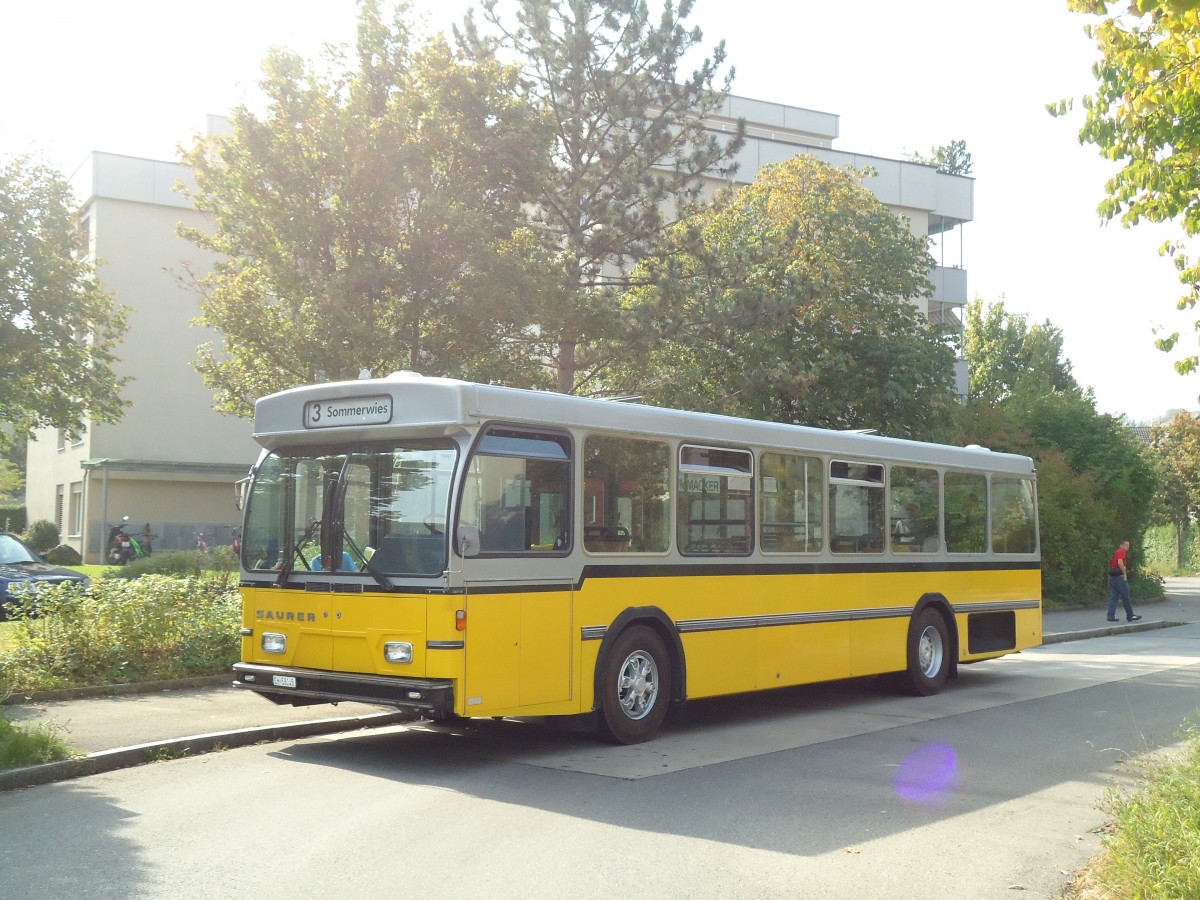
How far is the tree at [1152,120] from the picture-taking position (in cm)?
914

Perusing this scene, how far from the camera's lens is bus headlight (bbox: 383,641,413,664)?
9109 mm

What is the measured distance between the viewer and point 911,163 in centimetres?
4959

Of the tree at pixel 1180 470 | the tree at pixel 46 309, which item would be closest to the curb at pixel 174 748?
the tree at pixel 46 309

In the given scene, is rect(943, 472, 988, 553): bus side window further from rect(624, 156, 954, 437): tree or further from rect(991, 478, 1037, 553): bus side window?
rect(624, 156, 954, 437): tree

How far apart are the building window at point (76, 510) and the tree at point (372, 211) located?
2756 cm

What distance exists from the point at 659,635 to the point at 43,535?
38.1m

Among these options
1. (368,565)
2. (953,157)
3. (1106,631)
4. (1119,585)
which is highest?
(953,157)

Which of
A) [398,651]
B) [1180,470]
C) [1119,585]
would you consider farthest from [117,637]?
[1180,470]

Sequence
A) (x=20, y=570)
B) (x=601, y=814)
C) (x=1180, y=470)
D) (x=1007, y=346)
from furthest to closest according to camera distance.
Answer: (x=1007, y=346) → (x=1180, y=470) → (x=20, y=570) → (x=601, y=814)

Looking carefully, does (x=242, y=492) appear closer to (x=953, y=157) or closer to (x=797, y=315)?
(x=797, y=315)

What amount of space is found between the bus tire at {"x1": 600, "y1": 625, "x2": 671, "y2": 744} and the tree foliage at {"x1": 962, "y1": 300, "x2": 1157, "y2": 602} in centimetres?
2326

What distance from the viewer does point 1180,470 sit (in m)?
56.3

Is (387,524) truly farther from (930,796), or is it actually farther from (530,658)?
(930,796)

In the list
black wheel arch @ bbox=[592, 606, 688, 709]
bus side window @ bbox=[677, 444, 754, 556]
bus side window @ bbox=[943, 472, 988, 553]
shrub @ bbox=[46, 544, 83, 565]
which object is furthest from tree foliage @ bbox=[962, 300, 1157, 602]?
shrub @ bbox=[46, 544, 83, 565]
